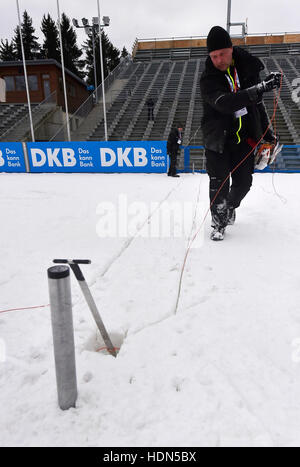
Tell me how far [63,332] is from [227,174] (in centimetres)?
274

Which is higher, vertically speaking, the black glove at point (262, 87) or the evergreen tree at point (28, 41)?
the evergreen tree at point (28, 41)

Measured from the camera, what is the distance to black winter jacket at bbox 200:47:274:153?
295 centimetres

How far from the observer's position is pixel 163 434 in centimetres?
122

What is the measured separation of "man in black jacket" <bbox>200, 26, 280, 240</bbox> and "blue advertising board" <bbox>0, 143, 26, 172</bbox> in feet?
38.0

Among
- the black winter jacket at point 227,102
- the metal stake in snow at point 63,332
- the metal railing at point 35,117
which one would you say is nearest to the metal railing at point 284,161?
the black winter jacket at point 227,102

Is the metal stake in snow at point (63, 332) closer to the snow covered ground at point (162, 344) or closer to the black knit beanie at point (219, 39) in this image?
the snow covered ground at point (162, 344)

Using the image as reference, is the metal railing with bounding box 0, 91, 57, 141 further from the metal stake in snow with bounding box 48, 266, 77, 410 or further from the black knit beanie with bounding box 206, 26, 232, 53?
the metal stake in snow with bounding box 48, 266, 77, 410

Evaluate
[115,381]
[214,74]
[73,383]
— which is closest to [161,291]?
[115,381]

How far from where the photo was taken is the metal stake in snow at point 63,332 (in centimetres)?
113

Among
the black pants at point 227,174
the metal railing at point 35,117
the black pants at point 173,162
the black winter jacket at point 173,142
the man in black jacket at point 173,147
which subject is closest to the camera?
the black pants at point 227,174

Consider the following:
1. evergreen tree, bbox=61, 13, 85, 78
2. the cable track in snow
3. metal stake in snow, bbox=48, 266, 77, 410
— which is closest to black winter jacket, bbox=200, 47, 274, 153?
the cable track in snow

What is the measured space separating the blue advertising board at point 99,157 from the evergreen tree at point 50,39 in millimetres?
33972

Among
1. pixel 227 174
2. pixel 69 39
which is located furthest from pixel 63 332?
pixel 69 39
